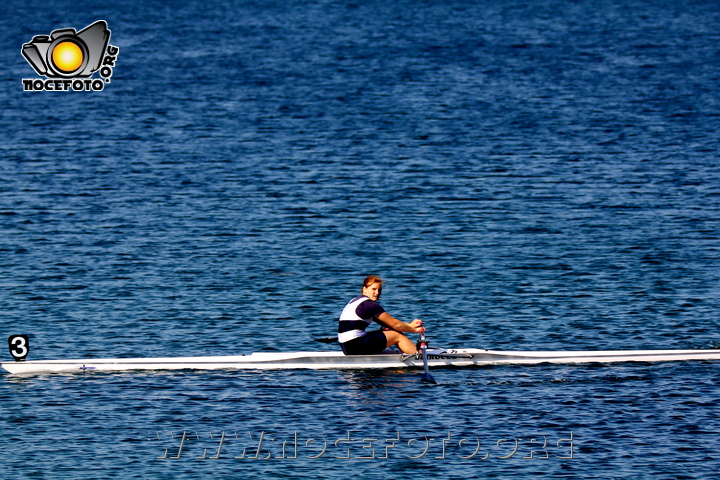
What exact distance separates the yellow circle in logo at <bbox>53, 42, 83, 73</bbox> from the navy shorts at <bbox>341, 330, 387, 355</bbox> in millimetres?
29707

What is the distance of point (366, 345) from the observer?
22.1 m

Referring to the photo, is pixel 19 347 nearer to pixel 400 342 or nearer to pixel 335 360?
pixel 335 360

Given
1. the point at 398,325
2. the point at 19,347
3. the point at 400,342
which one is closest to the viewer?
the point at 19,347

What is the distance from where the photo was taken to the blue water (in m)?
18.4

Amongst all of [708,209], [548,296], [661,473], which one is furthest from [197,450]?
[708,209]

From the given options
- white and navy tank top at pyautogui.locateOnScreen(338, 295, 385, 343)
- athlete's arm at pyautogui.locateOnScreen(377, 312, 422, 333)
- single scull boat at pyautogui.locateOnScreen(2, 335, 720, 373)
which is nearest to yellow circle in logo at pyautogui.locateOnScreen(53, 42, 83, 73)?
single scull boat at pyautogui.locateOnScreen(2, 335, 720, 373)

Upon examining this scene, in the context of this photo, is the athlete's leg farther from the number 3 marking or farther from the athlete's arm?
the number 3 marking

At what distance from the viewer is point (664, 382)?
20906mm

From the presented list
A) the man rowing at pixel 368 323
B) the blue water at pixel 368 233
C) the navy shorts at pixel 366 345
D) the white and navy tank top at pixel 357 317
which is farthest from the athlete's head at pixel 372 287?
the blue water at pixel 368 233

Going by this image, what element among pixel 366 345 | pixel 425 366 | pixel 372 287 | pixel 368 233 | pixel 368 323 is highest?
pixel 368 233

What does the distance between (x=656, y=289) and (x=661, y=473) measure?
1278cm

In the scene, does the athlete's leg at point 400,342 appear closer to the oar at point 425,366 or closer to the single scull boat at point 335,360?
the single scull boat at point 335,360

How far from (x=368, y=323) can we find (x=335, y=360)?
0.99 meters

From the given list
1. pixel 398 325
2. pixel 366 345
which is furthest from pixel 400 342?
pixel 366 345
